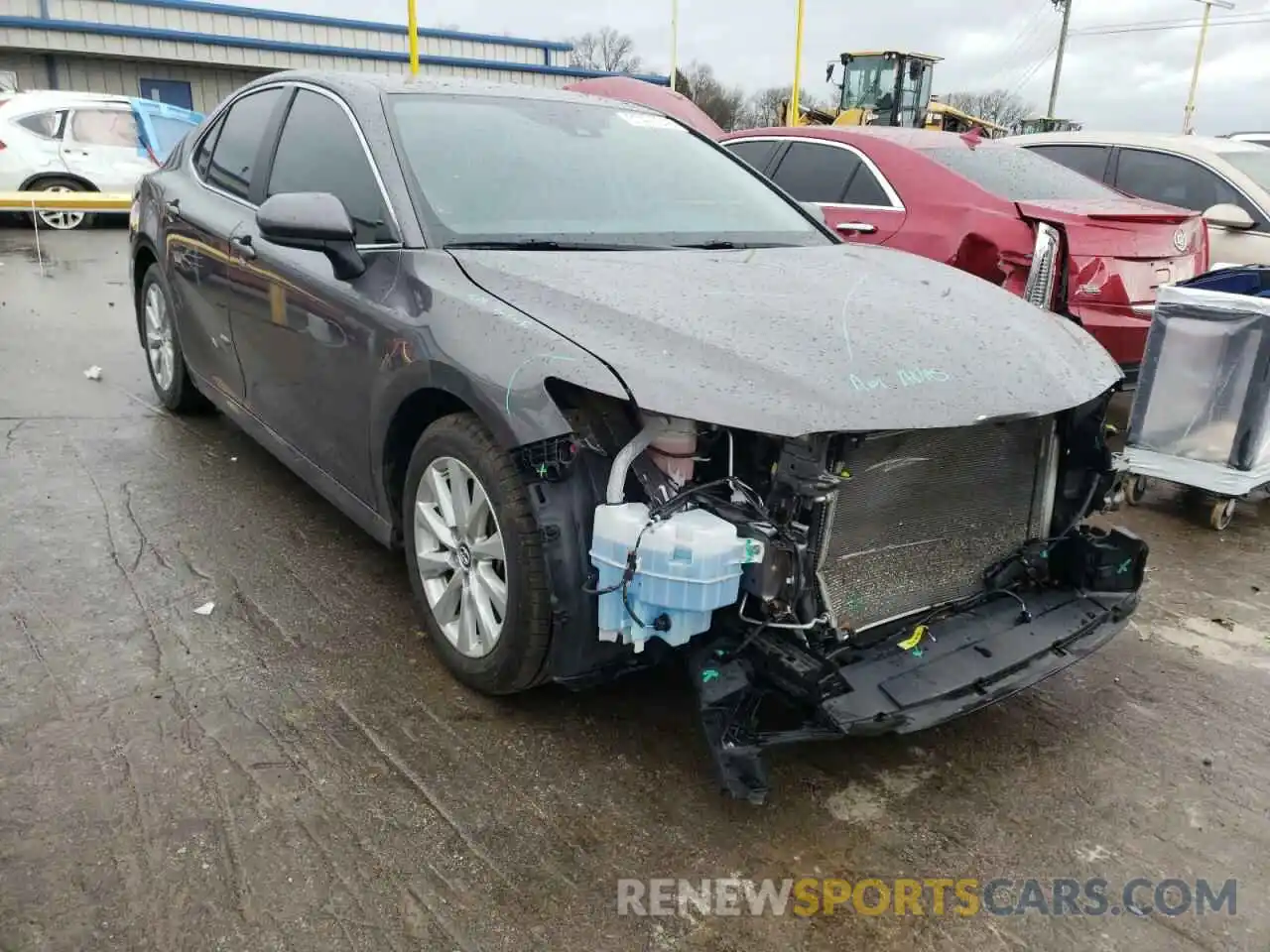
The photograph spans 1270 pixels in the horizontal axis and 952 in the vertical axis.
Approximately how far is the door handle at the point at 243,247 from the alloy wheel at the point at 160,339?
124 cm

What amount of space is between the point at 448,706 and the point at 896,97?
23747 millimetres

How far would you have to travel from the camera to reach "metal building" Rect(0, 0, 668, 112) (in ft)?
77.6

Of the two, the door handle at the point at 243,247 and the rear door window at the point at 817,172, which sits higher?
the rear door window at the point at 817,172

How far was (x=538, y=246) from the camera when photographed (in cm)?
302

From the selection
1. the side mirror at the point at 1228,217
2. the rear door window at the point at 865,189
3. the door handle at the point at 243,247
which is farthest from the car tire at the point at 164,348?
the side mirror at the point at 1228,217

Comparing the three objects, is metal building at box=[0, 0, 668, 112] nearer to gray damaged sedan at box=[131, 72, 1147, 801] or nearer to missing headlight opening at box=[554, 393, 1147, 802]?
gray damaged sedan at box=[131, 72, 1147, 801]

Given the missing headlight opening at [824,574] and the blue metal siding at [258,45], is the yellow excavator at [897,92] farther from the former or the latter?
the missing headlight opening at [824,574]

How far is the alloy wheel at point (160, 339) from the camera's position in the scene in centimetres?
506

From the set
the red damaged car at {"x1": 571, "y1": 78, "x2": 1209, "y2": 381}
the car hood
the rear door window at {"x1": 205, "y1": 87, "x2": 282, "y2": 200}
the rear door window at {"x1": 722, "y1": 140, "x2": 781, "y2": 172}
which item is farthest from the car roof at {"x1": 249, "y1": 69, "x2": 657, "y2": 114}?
the rear door window at {"x1": 722, "y1": 140, "x2": 781, "y2": 172}

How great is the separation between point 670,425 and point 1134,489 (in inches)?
135

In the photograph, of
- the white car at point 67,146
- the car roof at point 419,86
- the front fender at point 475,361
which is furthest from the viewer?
the white car at point 67,146

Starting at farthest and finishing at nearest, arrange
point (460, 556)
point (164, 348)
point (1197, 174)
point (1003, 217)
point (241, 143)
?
1. point (1197, 174)
2. point (1003, 217)
3. point (164, 348)
4. point (241, 143)
5. point (460, 556)

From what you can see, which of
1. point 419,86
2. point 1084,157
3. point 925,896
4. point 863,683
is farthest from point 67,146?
point 925,896

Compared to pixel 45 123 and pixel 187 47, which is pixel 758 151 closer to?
pixel 45 123
